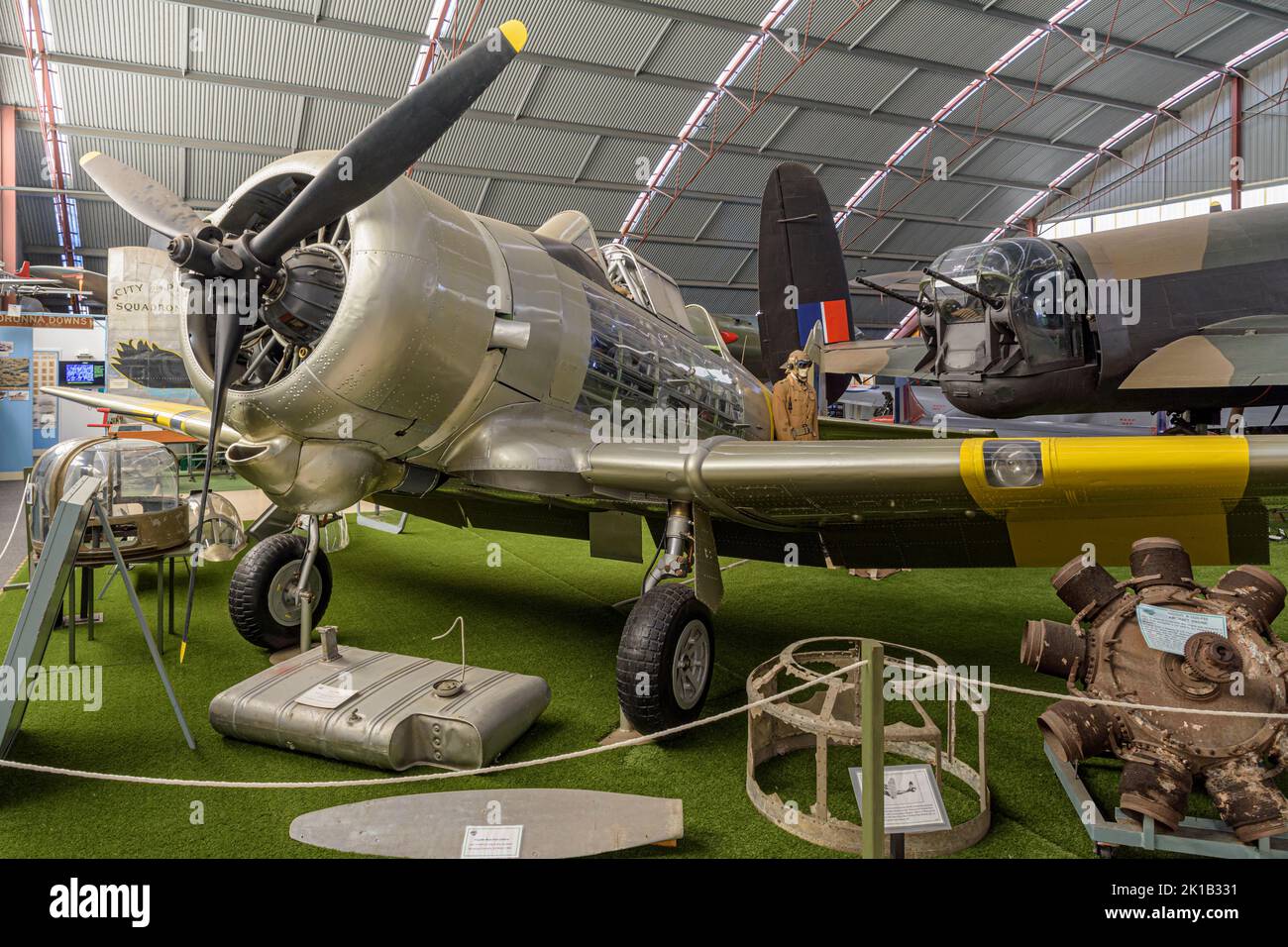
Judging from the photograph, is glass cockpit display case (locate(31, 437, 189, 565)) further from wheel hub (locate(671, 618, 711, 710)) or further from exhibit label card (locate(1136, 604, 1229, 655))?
exhibit label card (locate(1136, 604, 1229, 655))

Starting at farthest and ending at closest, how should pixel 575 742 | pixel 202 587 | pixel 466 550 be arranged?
pixel 466 550 < pixel 202 587 < pixel 575 742

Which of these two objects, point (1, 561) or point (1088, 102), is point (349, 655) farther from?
point (1088, 102)

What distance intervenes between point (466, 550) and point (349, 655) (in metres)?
4.20

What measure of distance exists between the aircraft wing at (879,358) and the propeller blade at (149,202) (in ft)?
20.7

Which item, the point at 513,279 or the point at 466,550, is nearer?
the point at 513,279

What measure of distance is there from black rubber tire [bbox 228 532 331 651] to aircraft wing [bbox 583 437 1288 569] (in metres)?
2.26

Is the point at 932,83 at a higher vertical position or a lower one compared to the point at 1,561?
higher

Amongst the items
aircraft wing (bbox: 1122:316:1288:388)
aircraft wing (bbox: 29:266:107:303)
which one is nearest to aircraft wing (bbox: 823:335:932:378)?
aircraft wing (bbox: 1122:316:1288:388)

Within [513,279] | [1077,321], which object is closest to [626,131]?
[1077,321]

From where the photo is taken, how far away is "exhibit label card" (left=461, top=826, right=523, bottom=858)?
2492mm

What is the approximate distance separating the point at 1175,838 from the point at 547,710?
2612 millimetres

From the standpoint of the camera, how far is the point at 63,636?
500 cm

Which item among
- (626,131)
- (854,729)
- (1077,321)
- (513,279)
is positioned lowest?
(854,729)

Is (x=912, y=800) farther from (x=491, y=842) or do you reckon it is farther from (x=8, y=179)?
(x=8, y=179)
